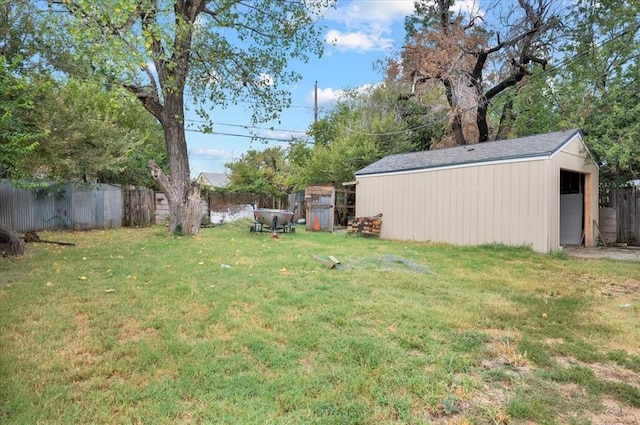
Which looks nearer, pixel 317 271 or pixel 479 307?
pixel 479 307

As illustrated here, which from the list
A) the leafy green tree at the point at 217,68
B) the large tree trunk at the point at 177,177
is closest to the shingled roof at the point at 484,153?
the leafy green tree at the point at 217,68

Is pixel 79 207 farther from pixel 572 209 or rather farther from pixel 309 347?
pixel 572 209

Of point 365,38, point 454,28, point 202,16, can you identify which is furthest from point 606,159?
point 202,16

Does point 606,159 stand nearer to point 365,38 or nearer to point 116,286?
point 365,38

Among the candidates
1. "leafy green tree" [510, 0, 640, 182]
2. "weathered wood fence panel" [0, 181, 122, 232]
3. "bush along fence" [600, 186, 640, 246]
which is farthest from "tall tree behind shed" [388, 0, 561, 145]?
"weathered wood fence panel" [0, 181, 122, 232]

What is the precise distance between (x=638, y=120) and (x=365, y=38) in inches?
374

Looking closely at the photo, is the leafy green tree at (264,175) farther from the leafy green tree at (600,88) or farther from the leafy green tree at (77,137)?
the leafy green tree at (600,88)

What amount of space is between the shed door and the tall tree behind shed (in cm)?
463

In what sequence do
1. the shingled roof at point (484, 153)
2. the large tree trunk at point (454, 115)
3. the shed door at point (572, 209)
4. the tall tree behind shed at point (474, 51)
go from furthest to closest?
1. the large tree trunk at point (454, 115)
2. the tall tree behind shed at point (474, 51)
3. the shed door at point (572, 209)
4. the shingled roof at point (484, 153)

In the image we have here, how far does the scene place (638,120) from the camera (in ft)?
30.8

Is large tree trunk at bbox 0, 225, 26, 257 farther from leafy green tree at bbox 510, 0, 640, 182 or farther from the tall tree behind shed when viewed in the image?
the tall tree behind shed

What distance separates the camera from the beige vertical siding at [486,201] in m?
8.61

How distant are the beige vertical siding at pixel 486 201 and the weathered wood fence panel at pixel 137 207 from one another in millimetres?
9305

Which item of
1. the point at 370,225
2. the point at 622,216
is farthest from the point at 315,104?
the point at 622,216
